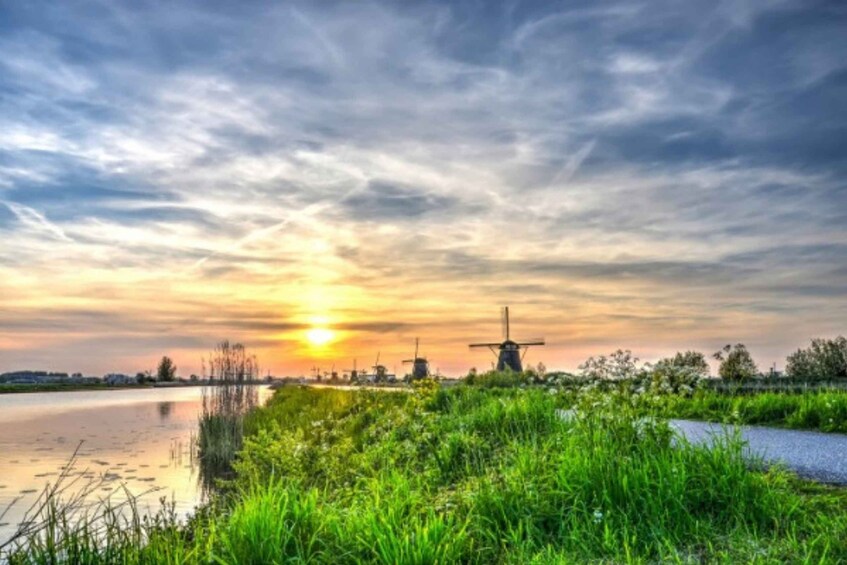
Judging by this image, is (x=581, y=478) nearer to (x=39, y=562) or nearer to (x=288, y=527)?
(x=288, y=527)

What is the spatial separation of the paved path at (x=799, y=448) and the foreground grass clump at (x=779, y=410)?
1.51 ft

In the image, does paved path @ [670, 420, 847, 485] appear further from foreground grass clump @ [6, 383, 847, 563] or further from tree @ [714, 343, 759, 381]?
tree @ [714, 343, 759, 381]

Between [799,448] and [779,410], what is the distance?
12.3 ft

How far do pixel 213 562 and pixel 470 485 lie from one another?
Result: 2.95 metres

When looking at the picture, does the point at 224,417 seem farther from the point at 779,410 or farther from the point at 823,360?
the point at 823,360

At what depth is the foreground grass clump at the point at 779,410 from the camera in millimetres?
11703

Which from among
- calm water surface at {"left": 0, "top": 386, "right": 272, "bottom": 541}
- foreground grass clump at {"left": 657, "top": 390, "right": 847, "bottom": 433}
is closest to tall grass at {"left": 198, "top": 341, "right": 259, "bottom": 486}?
calm water surface at {"left": 0, "top": 386, "right": 272, "bottom": 541}

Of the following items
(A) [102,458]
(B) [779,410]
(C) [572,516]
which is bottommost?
(A) [102,458]

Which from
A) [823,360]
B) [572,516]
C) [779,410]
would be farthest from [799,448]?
[823,360]

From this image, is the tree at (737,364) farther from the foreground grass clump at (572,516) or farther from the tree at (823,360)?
the foreground grass clump at (572,516)

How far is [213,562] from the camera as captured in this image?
18.8 feet

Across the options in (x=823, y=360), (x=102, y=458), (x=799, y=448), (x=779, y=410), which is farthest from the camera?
(x=823, y=360)

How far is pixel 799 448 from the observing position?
31.2ft

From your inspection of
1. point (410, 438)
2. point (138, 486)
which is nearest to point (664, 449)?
point (410, 438)
